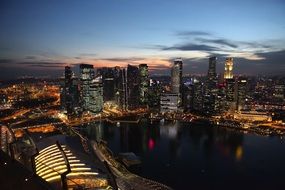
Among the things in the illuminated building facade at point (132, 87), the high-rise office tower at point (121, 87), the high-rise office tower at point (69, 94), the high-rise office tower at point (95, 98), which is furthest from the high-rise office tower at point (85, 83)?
the illuminated building facade at point (132, 87)

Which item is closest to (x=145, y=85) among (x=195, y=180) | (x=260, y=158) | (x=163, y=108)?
(x=163, y=108)

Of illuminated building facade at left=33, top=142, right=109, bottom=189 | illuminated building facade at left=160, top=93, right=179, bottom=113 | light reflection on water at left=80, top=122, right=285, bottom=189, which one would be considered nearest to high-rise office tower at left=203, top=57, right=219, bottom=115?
illuminated building facade at left=160, top=93, right=179, bottom=113

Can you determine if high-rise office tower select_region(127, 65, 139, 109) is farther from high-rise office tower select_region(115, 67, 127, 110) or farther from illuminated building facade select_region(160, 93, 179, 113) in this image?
illuminated building facade select_region(160, 93, 179, 113)

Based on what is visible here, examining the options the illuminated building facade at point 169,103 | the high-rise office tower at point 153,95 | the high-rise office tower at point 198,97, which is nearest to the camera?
the illuminated building facade at point 169,103

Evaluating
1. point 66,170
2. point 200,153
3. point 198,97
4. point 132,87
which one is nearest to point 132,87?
point 132,87

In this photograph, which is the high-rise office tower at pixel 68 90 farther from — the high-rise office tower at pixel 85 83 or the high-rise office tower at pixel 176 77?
the high-rise office tower at pixel 176 77

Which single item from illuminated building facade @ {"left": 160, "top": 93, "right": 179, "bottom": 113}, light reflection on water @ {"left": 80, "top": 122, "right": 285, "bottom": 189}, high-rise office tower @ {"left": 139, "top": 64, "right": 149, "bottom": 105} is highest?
high-rise office tower @ {"left": 139, "top": 64, "right": 149, "bottom": 105}

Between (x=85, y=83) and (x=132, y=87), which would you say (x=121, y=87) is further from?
(x=85, y=83)
